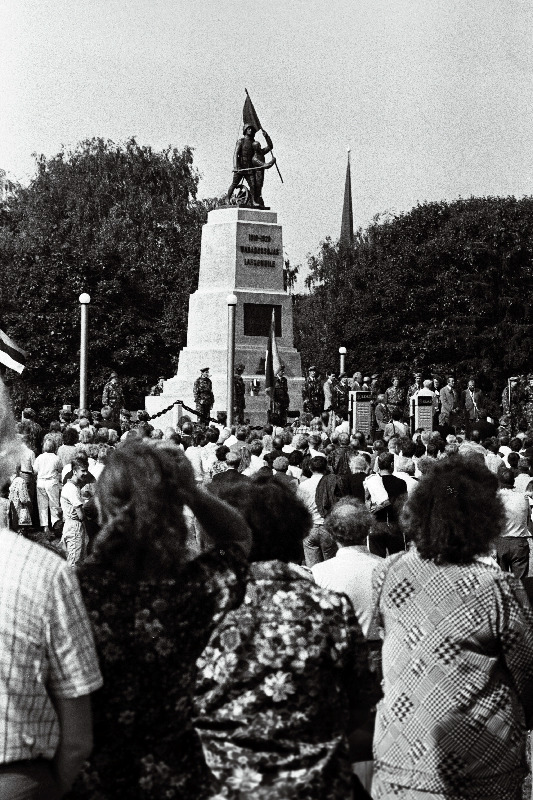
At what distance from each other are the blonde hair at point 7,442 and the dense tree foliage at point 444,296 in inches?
1894

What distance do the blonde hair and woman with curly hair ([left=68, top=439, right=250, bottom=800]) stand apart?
0.42m

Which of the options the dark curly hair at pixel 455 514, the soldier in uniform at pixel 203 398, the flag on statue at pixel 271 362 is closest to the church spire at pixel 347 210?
the flag on statue at pixel 271 362

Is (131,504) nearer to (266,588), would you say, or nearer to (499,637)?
(266,588)

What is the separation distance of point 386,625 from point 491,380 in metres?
48.0

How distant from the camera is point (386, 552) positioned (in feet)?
39.4

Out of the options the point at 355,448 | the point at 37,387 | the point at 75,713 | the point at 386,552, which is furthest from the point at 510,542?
the point at 37,387

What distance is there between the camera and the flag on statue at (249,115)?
38128 millimetres

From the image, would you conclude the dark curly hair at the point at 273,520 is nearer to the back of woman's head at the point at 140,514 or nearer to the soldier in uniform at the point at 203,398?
the back of woman's head at the point at 140,514

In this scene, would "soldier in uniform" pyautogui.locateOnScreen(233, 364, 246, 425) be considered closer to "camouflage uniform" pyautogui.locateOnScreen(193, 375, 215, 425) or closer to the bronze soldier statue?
"camouflage uniform" pyautogui.locateOnScreen(193, 375, 215, 425)

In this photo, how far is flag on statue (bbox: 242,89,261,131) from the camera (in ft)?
125

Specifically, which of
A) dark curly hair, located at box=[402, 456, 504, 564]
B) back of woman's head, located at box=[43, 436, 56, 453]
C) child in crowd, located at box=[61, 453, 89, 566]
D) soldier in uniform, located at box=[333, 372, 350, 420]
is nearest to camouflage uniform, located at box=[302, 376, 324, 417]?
soldier in uniform, located at box=[333, 372, 350, 420]

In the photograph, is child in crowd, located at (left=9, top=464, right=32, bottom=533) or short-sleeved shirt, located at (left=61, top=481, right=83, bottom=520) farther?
child in crowd, located at (left=9, top=464, right=32, bottom=533)

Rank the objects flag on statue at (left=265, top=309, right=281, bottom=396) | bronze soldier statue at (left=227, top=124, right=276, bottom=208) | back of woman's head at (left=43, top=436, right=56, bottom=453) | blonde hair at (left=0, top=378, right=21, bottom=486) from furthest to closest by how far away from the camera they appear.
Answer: bronze soldier statue at (left=227, top=124, right=276, bottom=208), flag on statue at (left=265, top=309, right=281, bottom=396), back of woman's head at (left=43, top=436, right=56, bottom=453), blonde hair at (left=0, top=378, right=21, bottom=486)

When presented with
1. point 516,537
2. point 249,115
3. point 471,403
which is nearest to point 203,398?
point 471,403
